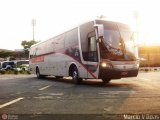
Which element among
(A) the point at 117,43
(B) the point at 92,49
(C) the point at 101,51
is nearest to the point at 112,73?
(C) the point at 101,51

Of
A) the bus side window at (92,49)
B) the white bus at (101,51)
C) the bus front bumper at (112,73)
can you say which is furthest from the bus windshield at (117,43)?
the bus front bumper at (112,73)

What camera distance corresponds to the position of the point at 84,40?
16531mm

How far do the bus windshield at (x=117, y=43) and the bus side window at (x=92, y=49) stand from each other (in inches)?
19.1

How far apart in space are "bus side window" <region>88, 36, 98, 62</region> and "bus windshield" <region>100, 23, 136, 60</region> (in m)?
0.48

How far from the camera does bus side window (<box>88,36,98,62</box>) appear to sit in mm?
15539

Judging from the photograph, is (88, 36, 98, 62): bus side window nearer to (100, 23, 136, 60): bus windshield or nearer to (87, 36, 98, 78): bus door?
(87, 36, 98, 78): bus door

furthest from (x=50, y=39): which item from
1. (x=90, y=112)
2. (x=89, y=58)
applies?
(x=90, y=112)

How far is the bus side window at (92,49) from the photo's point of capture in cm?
1554

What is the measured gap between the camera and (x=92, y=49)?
51.8 feet

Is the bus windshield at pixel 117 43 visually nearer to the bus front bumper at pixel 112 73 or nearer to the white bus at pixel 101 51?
the white bus at pixel 101 51

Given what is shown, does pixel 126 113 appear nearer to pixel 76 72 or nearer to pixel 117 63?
pixel 117 63

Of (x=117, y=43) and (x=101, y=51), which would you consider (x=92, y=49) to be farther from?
(x=117, y=43)

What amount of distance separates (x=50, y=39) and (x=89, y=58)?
795cm

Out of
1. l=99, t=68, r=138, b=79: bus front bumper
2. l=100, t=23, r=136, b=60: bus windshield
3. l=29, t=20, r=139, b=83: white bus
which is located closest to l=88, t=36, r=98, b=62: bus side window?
l=29, t=20, r=139, b=83: white bus
